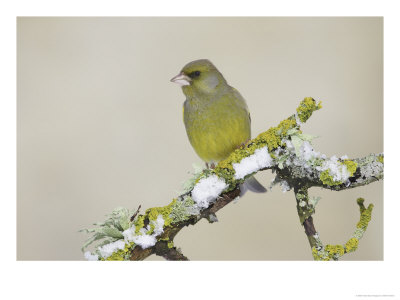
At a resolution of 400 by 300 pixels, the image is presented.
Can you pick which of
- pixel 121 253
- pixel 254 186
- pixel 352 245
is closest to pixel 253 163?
pixel 254 186

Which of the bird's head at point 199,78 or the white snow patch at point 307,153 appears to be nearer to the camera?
the white snow patch at point 307,153

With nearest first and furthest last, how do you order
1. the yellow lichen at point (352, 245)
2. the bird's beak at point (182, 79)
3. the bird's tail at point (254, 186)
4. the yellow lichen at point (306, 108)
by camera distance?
the yellow lichen at point (306, 108) < the yellow lichen at point (352, 245) < the bird's tail at point (254, 186) < the bird's beak at point (182, 79)

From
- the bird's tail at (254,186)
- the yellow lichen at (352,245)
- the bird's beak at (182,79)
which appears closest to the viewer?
the yellow lichen at (352,245)

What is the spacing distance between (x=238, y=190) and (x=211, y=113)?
1.48ft

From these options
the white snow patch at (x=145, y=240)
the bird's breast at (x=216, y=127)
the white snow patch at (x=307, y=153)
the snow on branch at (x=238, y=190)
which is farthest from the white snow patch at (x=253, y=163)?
the white snow patch at (x=145, y=240)

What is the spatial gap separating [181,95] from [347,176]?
0.97m

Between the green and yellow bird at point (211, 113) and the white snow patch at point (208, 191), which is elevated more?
the green and yellow bird at point (211, 113)

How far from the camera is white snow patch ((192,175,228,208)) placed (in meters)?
1.74

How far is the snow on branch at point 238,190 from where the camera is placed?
1.63 metres

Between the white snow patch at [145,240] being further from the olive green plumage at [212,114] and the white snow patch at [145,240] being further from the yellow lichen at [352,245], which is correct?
the yellow lichen at [352,245]

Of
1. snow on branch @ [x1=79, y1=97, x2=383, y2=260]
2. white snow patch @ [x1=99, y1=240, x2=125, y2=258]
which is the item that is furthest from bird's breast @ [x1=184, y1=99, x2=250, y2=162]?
white snow patch @ [x1=99, y1=240, x2=125, y2=258]

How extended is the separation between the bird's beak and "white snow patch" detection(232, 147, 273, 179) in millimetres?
525

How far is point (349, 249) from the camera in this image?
1.66 metres
